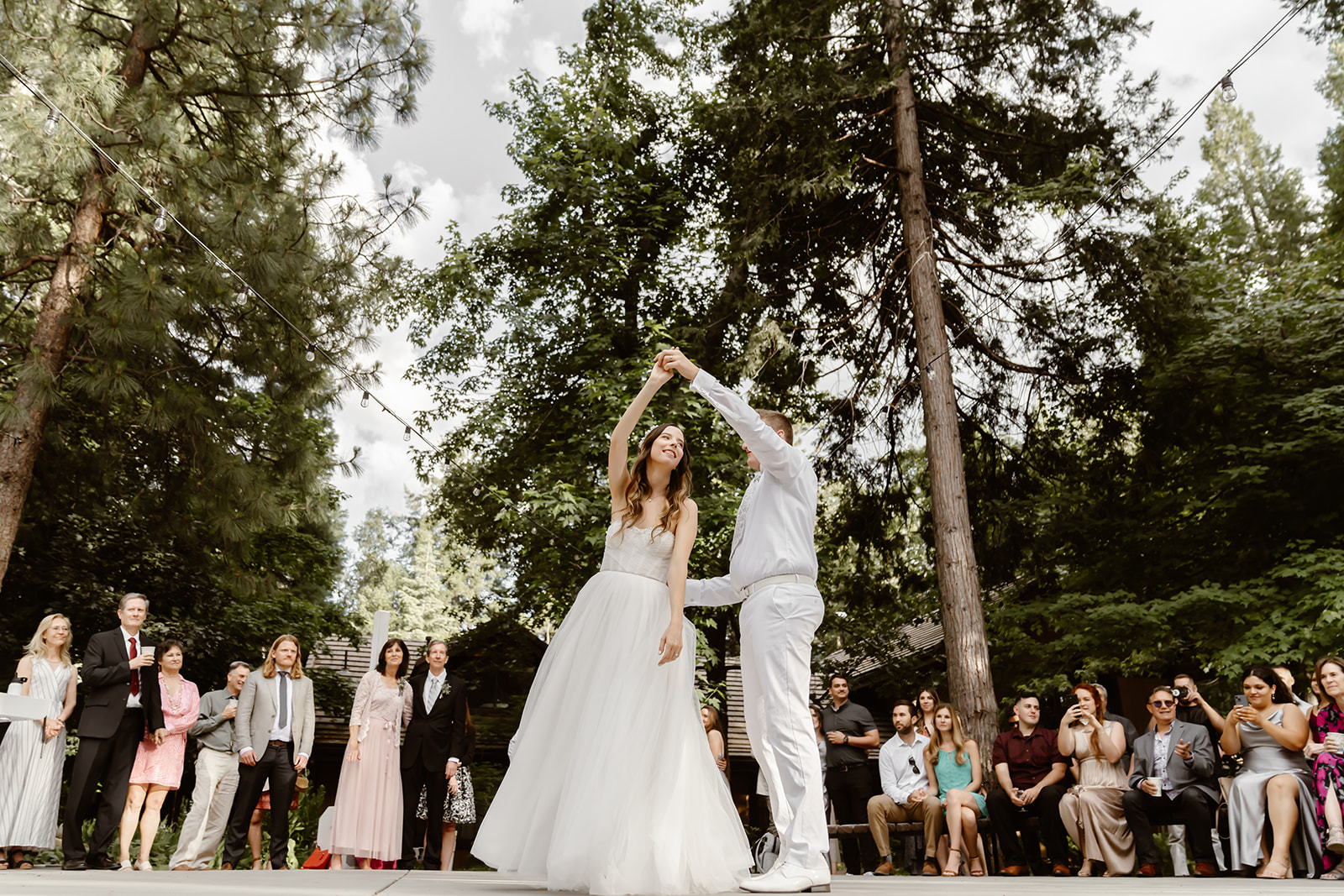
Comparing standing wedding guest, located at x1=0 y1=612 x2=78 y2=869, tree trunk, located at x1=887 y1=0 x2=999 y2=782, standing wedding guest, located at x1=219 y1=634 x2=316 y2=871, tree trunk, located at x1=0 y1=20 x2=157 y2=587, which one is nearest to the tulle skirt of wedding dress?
standing wedding guest, located at x1=219 y1=634 x2=316 y2=871

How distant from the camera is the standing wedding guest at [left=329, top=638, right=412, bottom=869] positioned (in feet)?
24.2

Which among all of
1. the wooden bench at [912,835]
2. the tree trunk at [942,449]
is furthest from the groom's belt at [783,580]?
the tree trunk at [942,449]

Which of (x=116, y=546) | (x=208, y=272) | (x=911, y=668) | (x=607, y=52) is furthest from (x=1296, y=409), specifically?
(x=116, y=546)

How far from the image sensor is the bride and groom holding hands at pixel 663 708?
316 cm

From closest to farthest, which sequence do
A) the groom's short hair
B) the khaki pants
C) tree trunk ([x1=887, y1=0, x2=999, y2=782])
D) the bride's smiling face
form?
the bride's smiling face, the groom's short hair, the khaki pants, tree trunk ([x1=887, y1=0, x2=999, y2=782])

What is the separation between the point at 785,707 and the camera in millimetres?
3619

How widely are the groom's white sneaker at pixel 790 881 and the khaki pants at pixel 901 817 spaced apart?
198 inches

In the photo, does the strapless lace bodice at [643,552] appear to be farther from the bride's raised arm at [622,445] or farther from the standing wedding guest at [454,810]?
the standing wedding guest at [454,810]

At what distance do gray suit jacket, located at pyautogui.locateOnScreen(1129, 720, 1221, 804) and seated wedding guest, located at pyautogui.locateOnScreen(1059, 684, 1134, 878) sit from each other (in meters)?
0.22

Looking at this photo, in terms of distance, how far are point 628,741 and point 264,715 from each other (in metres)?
5.03

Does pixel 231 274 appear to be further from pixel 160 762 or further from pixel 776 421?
pixel 776 421

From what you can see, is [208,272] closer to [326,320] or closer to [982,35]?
[326,320]

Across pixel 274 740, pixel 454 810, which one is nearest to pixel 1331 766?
pixel 454 810

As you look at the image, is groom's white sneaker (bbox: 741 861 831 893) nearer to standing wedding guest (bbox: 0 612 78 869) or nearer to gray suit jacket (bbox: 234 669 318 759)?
gray suit jacket (bbox: 234 669 318 759)
